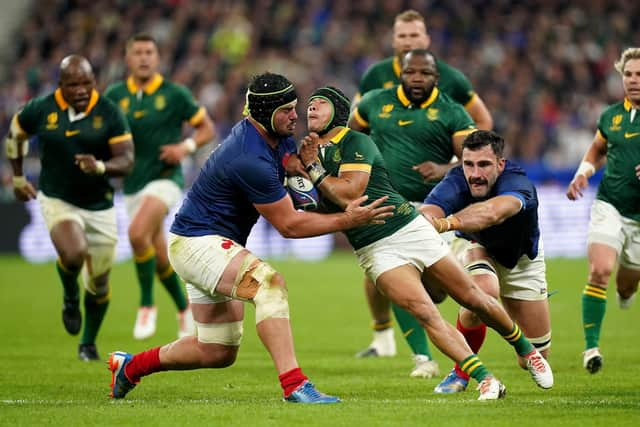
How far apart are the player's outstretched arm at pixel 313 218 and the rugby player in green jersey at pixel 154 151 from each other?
5419 millimetres

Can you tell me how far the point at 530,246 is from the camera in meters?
9.52

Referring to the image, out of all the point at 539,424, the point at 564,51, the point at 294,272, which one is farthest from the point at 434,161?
the point at 564,51

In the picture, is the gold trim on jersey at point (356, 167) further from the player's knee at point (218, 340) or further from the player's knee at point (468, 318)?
the player's knee at point (468, 318)

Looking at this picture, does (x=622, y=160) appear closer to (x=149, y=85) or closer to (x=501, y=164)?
(x=501, y=164)

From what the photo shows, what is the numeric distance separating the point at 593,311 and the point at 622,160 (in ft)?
4.73

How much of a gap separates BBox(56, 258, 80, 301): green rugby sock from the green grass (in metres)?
0.64

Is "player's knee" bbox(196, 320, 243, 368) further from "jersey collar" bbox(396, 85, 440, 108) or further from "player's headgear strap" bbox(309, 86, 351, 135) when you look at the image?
"jersey collar" bbox(396, 85, 440, 108)

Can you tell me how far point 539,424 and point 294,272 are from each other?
14.2 meters

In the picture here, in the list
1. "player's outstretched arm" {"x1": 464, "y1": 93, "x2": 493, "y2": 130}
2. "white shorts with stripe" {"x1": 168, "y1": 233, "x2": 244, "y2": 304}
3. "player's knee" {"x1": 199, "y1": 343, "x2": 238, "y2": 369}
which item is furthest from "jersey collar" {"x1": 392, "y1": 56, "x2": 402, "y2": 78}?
"player's knee" {"x1": 199, "y1": 343, "x2": 238, "y2": 369}

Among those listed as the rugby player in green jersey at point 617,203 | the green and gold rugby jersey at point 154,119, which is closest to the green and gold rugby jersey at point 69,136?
the green and gold rugby jersey at point 154,119

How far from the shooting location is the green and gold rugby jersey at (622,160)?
10844 mm

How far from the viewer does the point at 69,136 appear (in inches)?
446

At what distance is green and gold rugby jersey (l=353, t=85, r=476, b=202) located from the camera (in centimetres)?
1091

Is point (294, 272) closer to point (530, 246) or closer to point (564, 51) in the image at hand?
point (564, 51)
